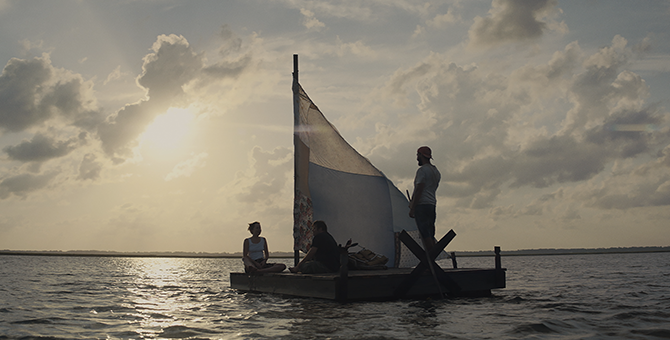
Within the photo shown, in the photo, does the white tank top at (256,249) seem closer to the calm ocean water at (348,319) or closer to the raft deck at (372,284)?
the raft deck at (372,284)

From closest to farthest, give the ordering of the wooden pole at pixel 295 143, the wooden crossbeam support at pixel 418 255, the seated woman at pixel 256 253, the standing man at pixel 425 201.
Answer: the standing man at pixel 425 201 < the wooden crossbeam support at pixel 418 255 < the seated woman at pixel 256 253 < the wooden pole at pixel 295 143

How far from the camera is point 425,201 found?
443 inches

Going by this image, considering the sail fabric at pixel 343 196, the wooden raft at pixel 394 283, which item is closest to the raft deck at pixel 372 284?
the wooden raft at pixel 394 283

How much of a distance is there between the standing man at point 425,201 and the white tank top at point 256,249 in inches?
191

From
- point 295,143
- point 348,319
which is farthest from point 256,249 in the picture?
point 348,319

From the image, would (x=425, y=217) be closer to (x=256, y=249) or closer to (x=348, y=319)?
(x=348, y=319)

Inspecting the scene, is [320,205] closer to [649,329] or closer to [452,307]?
[452,307]

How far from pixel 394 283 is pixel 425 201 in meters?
2.10

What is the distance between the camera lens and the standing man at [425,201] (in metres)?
11.2

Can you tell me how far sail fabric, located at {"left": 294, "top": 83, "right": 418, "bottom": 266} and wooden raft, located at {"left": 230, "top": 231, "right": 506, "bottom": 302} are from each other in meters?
1.33

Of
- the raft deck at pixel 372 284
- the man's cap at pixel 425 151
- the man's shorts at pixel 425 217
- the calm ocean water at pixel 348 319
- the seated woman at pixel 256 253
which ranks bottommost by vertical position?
the calm ocean water at pixel 348 319

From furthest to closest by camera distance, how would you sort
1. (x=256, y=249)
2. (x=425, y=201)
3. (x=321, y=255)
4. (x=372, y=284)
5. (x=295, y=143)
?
(x=295, y=143), (x=256, y=249), (x=321, y=255), (x=372, y=284), (x=425, y=201)

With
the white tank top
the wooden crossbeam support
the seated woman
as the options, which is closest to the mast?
the seated woman

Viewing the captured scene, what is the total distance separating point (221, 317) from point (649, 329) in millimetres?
7613
